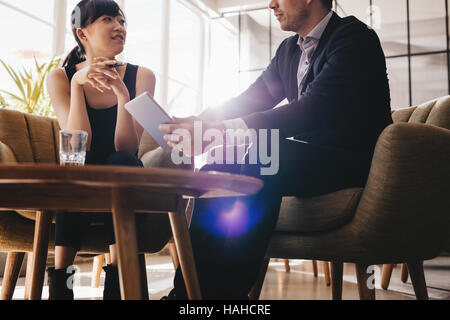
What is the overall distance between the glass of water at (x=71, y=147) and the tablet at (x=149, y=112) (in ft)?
0.52

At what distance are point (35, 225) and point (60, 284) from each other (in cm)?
35

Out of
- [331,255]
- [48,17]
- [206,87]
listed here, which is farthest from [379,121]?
[206,87]

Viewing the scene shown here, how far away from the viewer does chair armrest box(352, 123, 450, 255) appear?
1.14m

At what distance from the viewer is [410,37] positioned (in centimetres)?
723

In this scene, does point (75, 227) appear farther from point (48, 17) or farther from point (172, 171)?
point (48, 17)

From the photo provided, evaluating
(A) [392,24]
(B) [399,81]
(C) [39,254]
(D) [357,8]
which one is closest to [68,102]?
(C) [39,254]

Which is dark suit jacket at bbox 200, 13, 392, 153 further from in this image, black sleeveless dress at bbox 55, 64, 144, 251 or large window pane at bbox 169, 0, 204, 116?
large window pane at bbox 169, 0, 204, 116

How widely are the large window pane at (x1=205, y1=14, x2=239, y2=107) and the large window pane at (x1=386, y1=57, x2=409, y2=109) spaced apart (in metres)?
2.73

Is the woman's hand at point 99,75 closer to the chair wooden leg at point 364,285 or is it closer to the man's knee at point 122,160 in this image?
the man's knee at point 122,160

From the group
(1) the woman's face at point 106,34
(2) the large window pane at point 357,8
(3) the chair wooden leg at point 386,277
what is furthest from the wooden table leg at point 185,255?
(2) the large window pane at point 357,8

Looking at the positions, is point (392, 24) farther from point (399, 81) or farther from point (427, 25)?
point (399, 81)

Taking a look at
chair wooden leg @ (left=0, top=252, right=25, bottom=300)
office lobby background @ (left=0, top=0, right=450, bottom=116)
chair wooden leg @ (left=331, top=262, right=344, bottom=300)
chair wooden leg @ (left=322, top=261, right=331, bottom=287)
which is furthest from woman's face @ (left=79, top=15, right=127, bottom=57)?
office lobby background @ (left=0, top=0, right=450, bottom=116)

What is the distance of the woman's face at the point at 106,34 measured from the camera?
66.7 inches

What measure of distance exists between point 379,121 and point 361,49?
0.21 metres
